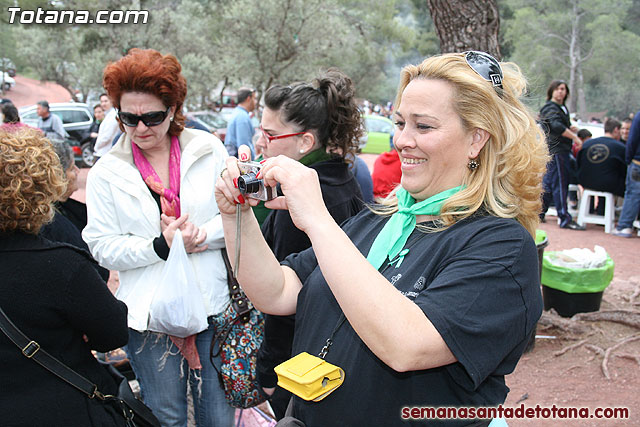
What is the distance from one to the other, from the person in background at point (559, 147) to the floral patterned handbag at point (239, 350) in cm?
655

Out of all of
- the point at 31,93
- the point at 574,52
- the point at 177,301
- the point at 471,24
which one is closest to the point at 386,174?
the point at 471,24

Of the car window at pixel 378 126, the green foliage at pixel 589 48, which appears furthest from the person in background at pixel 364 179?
the green foliage at pixel 589 48

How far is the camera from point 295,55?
20.1 meters

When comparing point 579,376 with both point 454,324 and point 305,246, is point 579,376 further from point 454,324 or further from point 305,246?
point 454,324

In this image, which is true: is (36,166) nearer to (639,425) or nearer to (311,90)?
(311,90)

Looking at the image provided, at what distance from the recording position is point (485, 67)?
1.64m

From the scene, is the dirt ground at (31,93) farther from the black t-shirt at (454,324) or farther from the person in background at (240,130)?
the black t-shirt at (454,324)

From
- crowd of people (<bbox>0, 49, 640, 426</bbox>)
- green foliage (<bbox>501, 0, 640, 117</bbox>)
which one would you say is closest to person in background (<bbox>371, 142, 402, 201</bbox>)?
crowd of people (<bbox>0, 49, 640, 426</bbox>)

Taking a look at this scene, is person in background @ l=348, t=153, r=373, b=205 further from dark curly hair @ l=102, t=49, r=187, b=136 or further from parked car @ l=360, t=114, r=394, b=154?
parked car @ l=360, t=114, r=394, b=154

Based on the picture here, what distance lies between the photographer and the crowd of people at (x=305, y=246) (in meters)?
1.34

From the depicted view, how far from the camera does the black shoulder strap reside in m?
1.80

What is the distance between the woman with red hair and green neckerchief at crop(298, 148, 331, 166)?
A: 494 mm

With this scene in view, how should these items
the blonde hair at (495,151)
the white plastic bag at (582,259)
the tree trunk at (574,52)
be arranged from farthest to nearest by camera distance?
1. the tree trunk at (574,52)
2. the white plastic bag at (582,259)
3. the blonde hair at (495,151)

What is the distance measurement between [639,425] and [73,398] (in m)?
3.65
